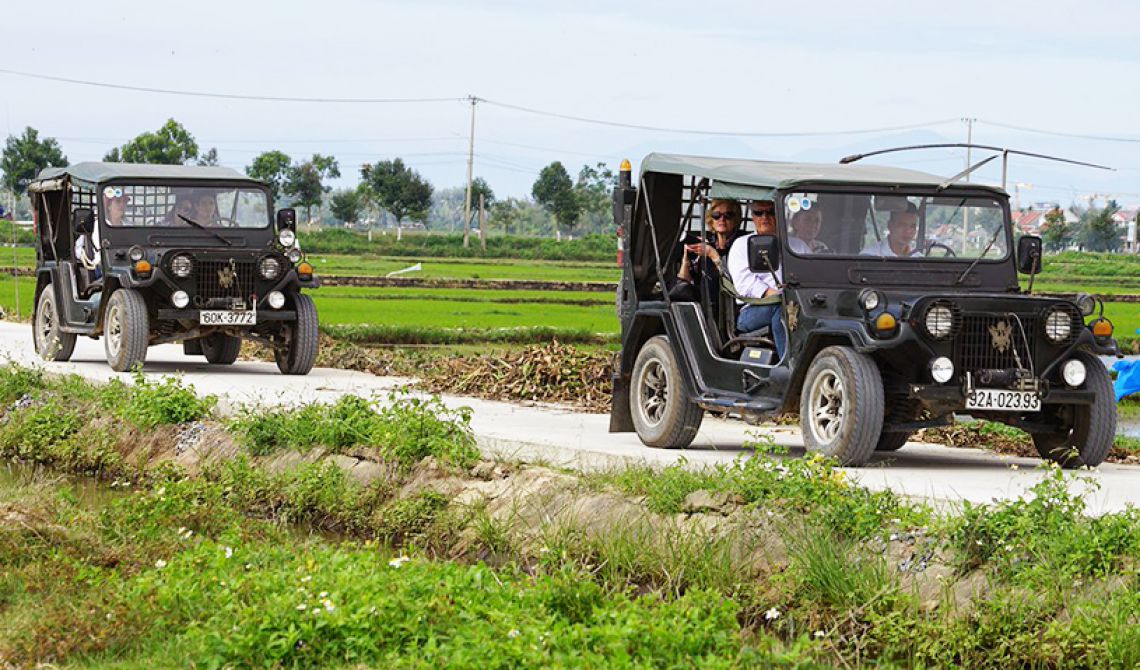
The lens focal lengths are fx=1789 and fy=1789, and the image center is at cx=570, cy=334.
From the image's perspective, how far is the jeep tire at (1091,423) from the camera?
37.7ft

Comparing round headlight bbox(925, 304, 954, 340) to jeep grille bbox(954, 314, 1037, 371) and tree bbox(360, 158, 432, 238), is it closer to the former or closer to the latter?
jeep grille bbox(954, 314, 1037, 371)

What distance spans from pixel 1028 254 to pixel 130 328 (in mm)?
9900

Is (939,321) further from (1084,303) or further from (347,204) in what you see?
(347,204)

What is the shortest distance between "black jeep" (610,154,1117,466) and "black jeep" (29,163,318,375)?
6495 mm

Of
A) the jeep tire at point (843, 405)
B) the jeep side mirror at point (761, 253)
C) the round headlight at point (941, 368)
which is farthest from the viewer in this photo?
the jeep side mirror at point (761, 253)

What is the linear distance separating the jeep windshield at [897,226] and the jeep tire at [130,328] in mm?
8829

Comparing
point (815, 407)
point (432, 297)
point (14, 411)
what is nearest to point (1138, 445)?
point (815, 407)

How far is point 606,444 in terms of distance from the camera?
13.1 meters

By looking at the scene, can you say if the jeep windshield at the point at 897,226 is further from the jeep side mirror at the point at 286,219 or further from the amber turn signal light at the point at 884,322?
the jeep side mirror at the point at 286,219

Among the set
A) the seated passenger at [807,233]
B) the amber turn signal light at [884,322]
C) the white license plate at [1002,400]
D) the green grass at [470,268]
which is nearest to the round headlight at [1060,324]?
the white license plate at [1002,400]

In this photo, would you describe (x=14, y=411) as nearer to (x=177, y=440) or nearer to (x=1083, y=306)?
(x=177, y=440)

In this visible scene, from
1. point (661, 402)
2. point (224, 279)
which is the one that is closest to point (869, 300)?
point (661, 402)

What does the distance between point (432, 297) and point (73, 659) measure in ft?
122

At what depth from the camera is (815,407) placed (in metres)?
11.5
